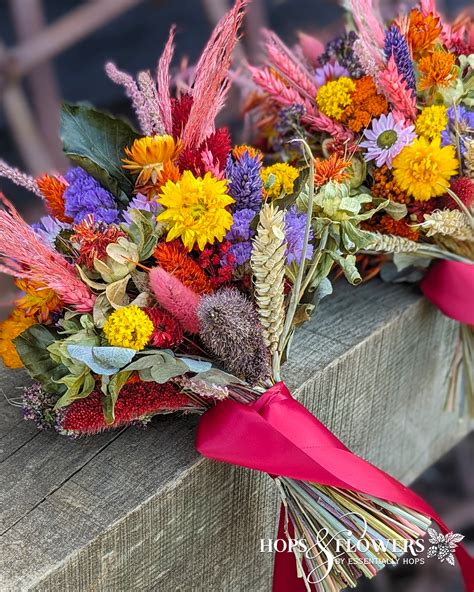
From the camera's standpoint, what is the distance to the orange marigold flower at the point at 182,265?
0.82 metres

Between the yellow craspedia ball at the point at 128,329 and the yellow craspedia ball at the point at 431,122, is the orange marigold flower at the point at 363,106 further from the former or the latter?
the yellow craspedia ball at the point at 128,329

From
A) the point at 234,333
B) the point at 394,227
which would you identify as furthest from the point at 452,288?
the point at 234,333

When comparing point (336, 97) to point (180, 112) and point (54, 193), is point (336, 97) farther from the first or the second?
point (54, 193)

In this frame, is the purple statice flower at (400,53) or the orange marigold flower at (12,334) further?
the purple statice flower at (400,53)

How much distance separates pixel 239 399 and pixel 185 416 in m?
0.09

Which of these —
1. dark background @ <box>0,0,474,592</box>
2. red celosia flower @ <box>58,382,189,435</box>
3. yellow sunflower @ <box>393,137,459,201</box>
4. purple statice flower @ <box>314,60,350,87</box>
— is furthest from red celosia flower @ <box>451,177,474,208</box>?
dark background @ <box>0,0,474,592</box>

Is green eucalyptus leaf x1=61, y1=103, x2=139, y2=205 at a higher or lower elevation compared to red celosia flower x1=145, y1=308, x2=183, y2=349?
higher

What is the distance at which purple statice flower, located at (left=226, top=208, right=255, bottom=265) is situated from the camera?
2.75 ft

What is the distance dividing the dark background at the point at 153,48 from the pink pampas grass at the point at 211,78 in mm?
1589

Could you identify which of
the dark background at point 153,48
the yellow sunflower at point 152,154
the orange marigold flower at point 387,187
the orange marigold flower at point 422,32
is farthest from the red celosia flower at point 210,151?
the dark background at point 153,48

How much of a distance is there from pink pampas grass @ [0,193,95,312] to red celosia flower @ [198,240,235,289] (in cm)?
13

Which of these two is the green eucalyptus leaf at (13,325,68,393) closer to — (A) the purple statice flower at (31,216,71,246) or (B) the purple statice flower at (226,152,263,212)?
(A) the purple statice flower at (31,216,71,246)

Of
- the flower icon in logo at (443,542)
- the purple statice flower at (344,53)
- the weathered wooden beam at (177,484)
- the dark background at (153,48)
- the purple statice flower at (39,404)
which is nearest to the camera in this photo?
the weathered wooden beam at (177,484)
